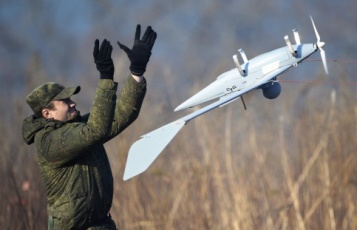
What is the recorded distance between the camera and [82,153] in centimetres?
375

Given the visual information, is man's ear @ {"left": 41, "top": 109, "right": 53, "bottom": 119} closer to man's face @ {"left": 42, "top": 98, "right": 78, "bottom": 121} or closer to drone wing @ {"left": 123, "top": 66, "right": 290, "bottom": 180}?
man's face @ {"left": 42, "top": 98, "right": 78, "bottom": 121}

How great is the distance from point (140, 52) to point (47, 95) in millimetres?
529

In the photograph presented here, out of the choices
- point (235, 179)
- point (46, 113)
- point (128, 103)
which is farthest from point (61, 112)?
point (235, 179)

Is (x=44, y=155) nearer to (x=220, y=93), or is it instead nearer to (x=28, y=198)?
(x=220, y=93)

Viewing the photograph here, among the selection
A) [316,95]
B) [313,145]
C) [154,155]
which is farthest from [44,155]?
[316,95]

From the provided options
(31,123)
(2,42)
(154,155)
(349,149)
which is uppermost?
(2,42)

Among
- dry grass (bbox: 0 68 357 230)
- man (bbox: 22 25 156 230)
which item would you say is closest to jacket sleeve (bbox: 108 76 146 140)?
man (bbox: 22 25 156 230)

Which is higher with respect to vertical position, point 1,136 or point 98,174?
point 1,136

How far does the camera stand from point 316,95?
6551 mm

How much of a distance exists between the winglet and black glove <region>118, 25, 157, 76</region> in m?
0.31

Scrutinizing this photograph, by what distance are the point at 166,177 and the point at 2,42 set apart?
44.7 feet

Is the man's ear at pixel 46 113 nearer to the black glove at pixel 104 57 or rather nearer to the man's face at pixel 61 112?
the man's face at pixel 61 112

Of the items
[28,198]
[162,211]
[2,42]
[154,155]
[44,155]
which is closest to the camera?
[154,155]

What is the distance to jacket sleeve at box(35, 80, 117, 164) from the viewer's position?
3619 mm
